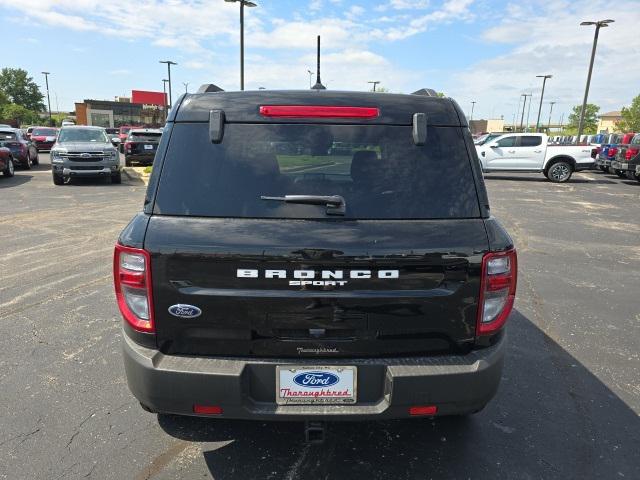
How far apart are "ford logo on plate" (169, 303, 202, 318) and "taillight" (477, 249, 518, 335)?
1.31m

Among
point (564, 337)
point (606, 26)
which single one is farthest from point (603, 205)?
point (606, 26)

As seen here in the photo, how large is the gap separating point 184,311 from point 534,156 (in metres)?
20.6

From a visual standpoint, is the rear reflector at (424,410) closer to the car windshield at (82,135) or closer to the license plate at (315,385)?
the license plate at (315,385)

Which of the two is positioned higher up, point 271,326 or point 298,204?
point 298,204

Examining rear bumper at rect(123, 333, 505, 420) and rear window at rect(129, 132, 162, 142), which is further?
rear window at rect(129, 132, 162, 142)

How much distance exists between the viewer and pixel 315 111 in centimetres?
244

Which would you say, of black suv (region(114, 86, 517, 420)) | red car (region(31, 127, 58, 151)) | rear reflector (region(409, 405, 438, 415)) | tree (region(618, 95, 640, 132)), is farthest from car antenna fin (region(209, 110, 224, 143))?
tree (region(618, 95, 640, 132))

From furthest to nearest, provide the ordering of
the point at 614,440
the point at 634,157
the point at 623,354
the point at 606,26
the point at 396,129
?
the point at 606,26
the point at 634,157
the point at 623,354
the point at 614,440
the point at 396,129

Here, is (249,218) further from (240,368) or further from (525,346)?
(525,346)

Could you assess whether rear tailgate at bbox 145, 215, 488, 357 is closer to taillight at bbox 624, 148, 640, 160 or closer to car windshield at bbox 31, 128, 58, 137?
taillight at bbox 624, 148, 640, 160

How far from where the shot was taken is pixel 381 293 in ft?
7.20

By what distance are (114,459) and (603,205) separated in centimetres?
1456

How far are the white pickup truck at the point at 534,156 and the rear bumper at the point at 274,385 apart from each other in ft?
62.4

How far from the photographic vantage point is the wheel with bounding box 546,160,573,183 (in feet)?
65.6
